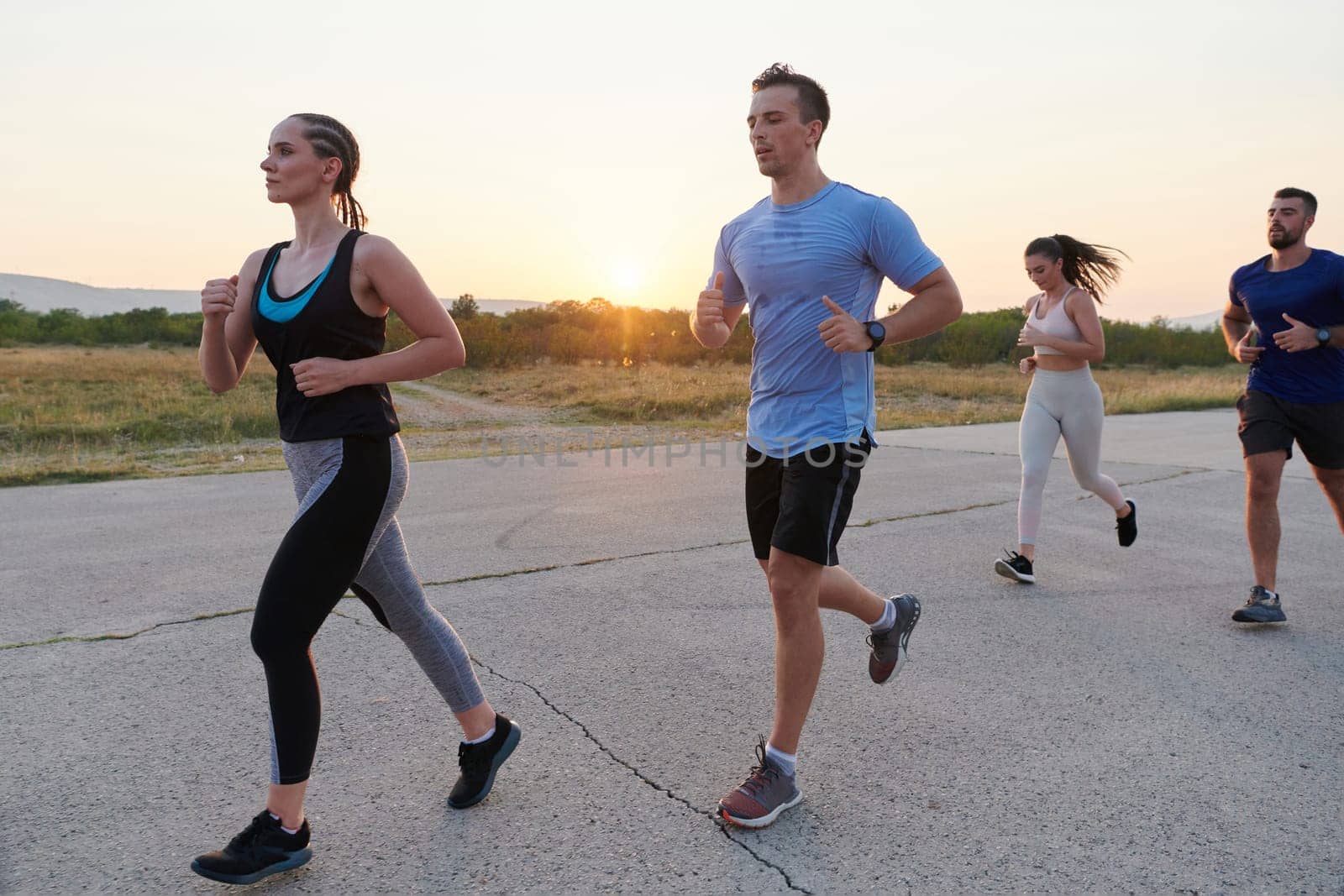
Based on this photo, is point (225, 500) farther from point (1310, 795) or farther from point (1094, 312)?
point (1310, 795)

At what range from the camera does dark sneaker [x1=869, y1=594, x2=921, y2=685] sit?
3.43 metres

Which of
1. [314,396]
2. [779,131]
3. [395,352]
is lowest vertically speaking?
[314,396]

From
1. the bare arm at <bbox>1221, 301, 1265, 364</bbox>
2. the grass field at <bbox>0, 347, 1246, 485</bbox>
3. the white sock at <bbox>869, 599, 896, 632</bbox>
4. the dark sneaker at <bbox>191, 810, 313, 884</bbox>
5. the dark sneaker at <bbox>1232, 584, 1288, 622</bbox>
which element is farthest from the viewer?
the grass field at <bbox>0, 347, 1246, 485</bbox>

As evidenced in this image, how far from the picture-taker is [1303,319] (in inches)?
190

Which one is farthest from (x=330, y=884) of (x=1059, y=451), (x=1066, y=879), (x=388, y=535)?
(x=1059, y=451)

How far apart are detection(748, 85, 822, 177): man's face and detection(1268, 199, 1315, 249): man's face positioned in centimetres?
304

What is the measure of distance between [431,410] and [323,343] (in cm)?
2051

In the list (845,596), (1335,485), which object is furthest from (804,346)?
(1335,485)

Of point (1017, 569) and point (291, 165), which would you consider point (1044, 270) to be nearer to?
point (1017, 569)

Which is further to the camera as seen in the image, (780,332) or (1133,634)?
(1133,634)

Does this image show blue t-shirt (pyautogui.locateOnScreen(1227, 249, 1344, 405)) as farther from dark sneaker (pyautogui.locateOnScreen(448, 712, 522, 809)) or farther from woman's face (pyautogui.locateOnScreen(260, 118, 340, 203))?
woman's face (pyautogui.locateOnScreen(260, 118, 340, 203))

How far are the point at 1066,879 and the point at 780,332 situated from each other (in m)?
1.66

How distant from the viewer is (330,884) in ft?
8.13

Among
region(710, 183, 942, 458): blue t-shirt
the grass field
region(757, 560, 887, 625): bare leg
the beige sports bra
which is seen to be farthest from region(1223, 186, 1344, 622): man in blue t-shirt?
the grass field
